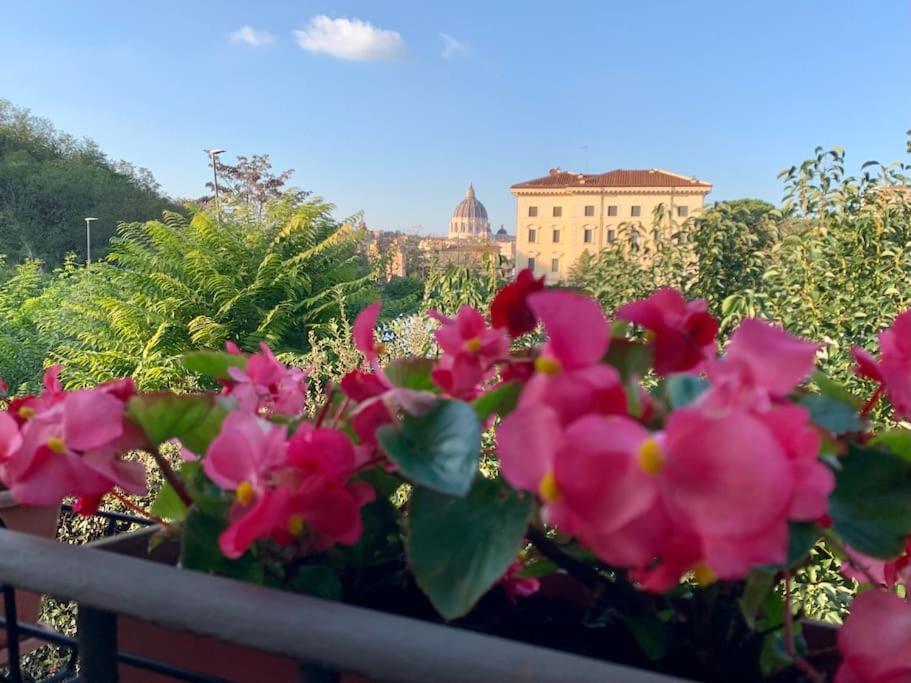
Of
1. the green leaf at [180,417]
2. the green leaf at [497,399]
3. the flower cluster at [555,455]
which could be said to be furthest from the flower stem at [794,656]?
the green leaf at [180,417]

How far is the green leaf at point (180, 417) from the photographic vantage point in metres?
0.27

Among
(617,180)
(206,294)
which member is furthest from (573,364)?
(617,180)

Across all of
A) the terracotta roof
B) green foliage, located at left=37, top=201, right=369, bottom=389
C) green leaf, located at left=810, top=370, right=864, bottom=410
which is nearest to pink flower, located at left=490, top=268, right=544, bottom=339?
green leaf, located at left=810, top=370, right=864, bottom=410

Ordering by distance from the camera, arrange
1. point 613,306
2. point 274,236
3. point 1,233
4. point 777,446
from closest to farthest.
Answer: point 777,446
point 613,306
point 274,236
point 1,233

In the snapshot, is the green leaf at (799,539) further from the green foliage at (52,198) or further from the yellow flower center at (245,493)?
the green foliage at (52,198)

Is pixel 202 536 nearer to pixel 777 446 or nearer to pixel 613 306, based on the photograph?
pixel 777 446

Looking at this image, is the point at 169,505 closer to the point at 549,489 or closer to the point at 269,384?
the point at 269,384

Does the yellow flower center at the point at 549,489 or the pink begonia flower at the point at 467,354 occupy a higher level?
the pink begonia flower at the point at 467,354

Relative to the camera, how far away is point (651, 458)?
17cm

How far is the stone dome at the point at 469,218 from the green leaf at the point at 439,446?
38566mm

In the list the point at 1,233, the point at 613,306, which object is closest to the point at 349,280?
the point at 613,306

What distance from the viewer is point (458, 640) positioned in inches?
7.2

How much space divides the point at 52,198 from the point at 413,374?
15468 mm

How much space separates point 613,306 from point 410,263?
587 inches
